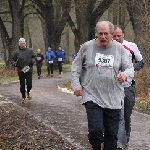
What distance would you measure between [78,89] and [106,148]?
0.97m

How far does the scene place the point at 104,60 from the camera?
18.4ft

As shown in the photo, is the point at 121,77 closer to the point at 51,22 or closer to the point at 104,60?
the point at 104,60

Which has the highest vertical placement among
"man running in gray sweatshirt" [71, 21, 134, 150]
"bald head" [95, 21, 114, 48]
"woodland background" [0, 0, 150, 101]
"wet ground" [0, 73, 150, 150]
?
"woodland background" [0, 0, 150, 101]

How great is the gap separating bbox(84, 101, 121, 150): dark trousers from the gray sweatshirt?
0.30ft

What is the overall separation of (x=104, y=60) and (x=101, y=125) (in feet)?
2.73

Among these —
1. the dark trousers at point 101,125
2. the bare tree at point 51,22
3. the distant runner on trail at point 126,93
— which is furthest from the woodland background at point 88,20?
the dark trousers at point 101,125

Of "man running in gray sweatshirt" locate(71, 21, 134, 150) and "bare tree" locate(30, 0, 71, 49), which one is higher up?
"bare tree" locate(30, 0, 71, 49)

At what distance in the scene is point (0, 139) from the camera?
810cm

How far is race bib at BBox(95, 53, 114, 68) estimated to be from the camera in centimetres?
560

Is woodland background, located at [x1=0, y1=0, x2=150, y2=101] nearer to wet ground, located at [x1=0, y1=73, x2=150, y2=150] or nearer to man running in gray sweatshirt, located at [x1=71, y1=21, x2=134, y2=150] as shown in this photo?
wet ground, located at [x1=0, y1=73, x2=150, y2=150]

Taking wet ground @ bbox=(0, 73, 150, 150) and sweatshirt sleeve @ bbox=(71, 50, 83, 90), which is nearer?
sweatshirt sleeve @ bbox=(71, 50, 83, 90)

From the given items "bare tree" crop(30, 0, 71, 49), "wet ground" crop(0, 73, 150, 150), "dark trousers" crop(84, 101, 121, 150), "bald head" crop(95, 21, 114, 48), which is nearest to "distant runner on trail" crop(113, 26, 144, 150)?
"wet ground" crop(0, 73, 150, 150)

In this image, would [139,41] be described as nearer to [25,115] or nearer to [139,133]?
[25,115]

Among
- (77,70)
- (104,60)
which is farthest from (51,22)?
(104,60)
